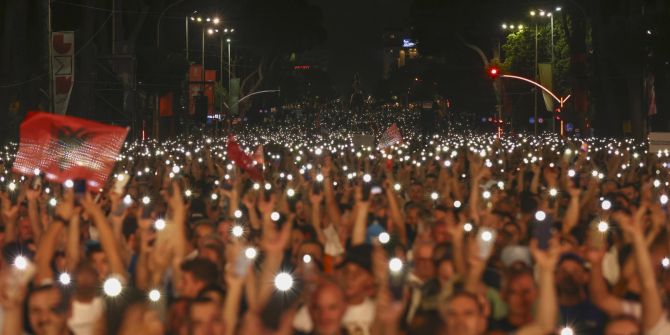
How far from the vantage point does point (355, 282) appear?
26.0 feet

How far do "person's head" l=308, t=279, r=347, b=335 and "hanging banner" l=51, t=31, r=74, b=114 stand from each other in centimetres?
2964

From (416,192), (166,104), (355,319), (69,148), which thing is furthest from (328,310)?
(166,104)

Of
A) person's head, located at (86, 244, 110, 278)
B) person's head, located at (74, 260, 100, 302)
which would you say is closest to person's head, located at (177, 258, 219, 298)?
person's head, located at (74, 260, 100, 302)

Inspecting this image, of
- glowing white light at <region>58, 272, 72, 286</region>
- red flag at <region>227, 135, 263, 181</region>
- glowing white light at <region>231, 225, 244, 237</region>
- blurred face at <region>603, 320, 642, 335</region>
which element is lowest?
blurred face at <region>603, 320, 642, 335</region>

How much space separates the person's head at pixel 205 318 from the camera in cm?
670

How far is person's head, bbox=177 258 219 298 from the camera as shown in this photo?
8.09 m

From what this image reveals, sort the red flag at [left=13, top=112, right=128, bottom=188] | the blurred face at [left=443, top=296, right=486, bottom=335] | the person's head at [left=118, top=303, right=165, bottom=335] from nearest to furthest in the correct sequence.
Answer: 1. the person's head at [left=118, top=303, right=165, bottom=335]
2. the blurred face at [left=443, top=296, right=486, bottom=335]
3. the red flag at [left=13, top=112, right=128, bottom=188]

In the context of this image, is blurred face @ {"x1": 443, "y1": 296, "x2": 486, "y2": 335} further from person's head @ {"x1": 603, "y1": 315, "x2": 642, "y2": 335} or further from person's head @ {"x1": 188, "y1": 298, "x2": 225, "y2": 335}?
person's head @ {"x1": 188, "y1": 298, "x2": 225, "y2": 335}

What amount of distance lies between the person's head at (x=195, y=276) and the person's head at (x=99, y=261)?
1157 mm

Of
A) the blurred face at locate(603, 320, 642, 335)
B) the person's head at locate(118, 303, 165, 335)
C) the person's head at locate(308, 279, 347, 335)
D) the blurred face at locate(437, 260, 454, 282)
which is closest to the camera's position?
the person's head at locate(118, 303, 165, 335)

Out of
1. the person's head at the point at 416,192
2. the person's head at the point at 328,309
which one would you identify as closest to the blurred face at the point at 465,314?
the person's head at the point at 328,309

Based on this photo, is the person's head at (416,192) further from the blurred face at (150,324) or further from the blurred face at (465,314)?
the blurred face at (150,324)

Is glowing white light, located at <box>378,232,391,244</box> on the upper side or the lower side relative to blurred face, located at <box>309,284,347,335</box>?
upper

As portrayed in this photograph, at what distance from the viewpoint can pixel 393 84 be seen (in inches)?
6255
